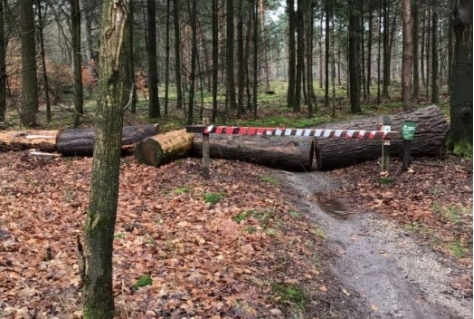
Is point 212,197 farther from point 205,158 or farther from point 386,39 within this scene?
point 386,39

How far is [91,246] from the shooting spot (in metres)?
3.74

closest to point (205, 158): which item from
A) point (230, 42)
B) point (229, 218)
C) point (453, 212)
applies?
point (229, 218)

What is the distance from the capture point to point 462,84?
10664 mm

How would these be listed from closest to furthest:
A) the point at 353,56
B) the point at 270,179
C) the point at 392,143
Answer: the point at 270,179
the point at 392,143
the point at 353,56

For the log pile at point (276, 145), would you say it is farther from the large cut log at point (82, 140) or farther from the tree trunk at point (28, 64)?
the tree trunk at point (28, 64)

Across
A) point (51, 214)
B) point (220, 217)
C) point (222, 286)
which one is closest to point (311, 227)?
point (220, 217)

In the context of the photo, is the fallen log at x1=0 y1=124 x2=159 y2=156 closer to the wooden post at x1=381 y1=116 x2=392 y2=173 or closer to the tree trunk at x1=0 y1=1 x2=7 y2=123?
the tree trunk at x1=0 y1=1 x2=7 y2=123

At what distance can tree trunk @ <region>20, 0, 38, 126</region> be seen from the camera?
52.1ft

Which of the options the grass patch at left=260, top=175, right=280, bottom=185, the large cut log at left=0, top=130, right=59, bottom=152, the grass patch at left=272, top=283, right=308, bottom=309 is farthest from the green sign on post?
the large cut log at left=0, top=130, right=59, bottom=152

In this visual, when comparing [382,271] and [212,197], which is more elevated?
[212,197]

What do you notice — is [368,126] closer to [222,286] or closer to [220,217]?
[220,217]

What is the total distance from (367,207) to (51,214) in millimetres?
5644

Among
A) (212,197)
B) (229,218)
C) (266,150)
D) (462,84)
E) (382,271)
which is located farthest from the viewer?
(266,150)

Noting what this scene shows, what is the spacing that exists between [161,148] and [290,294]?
610 cm
